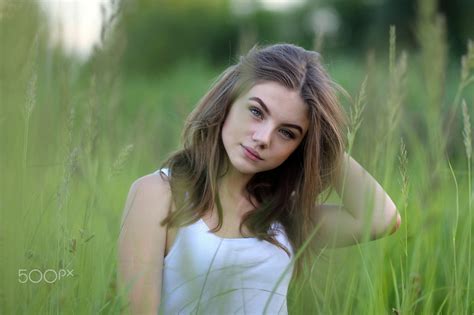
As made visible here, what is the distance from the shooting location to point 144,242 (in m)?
1.75

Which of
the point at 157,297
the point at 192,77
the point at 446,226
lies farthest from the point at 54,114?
the point at 192,77

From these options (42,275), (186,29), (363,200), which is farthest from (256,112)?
(186,29)

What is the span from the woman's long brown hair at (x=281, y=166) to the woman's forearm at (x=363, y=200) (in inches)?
2.1

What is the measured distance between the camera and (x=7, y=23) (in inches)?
54.2

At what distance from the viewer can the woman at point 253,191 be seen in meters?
1.75

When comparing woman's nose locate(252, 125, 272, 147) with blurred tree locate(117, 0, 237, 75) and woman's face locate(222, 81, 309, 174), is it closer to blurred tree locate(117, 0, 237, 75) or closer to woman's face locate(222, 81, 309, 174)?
woman's face locate(222, 81, 309, 174)

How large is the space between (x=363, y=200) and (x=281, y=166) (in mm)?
239

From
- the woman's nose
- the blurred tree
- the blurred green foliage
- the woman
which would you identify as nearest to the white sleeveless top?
the woman

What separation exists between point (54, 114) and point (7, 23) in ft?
1.58

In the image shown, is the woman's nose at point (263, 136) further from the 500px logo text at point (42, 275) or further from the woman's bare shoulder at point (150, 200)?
the 500px logo text at point (42, 275)

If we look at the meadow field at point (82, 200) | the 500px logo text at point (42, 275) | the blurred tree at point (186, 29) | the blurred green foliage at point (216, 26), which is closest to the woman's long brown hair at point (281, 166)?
the meadow field at point (82, 200)

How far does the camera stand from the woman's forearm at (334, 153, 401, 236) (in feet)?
6.13

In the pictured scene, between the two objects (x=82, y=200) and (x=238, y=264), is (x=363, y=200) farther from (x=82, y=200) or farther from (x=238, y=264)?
(x=82, y=200)

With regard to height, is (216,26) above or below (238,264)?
above
